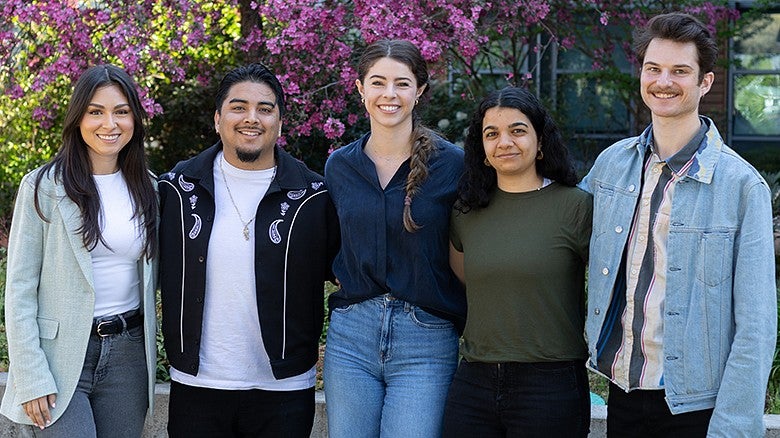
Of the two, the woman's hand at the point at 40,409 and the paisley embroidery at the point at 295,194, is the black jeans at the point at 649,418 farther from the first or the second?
the woman's hand at the point at 40,409

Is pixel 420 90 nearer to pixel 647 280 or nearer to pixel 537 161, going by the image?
pixel 537 161

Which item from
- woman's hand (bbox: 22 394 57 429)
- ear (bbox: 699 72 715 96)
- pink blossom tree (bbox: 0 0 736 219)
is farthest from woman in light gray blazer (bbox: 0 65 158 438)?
pink blossom tree (bbox: 0 0 736 219)

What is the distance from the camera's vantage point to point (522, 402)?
3396 millimetres

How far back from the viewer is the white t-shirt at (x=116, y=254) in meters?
3.55

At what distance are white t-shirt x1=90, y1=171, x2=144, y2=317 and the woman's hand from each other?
0.34 m

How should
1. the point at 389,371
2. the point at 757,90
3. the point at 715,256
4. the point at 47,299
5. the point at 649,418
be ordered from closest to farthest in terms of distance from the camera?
the point at 715,256 < the point at 649,418 < the point at 47,299 < the point at 389,371 < the point at 757,90

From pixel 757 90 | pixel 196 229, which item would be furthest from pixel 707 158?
pixel 757 90

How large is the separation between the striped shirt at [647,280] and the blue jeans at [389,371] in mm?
639

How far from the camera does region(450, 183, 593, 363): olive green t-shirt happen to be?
3.43 m

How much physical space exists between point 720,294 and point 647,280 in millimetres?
249

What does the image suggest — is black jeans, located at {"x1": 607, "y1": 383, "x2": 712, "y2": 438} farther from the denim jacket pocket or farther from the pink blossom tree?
the pink blossom tree

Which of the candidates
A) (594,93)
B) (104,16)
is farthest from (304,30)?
(594,93)

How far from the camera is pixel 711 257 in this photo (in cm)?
311

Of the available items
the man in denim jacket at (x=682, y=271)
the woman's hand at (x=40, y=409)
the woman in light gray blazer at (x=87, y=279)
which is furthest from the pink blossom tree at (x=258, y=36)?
the woman's hand at (x=40, y=409)
